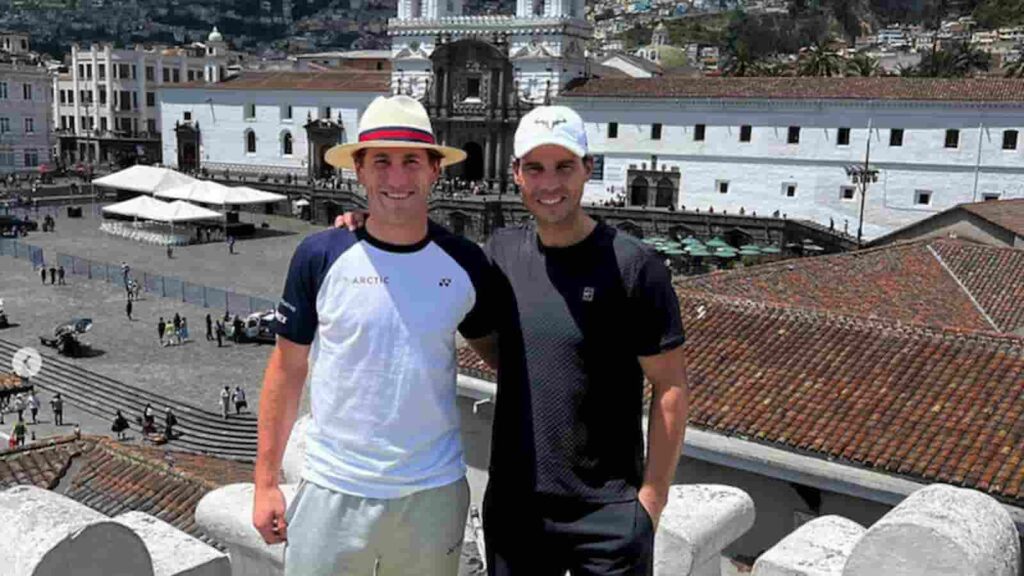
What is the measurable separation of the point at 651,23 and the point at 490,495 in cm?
18870

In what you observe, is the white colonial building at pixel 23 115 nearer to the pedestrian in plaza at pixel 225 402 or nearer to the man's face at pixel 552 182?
the pedestrian in plaza at pixel 225 402

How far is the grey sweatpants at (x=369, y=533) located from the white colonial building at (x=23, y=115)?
245ft

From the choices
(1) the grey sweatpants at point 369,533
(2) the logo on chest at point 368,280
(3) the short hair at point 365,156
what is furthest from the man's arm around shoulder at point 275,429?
(3) the short hair at point 365,156

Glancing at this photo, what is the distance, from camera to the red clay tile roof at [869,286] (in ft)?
53.5

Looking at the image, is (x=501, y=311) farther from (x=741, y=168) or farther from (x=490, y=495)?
(x=741, y=168)

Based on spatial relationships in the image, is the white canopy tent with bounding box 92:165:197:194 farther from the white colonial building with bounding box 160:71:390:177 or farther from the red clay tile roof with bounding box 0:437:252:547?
the red clay tile roof with bounding box 0:437:252:547

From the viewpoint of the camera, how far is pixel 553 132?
3.02 meters

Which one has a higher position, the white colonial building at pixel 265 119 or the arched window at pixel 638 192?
the white colonial building at pixel 265 119

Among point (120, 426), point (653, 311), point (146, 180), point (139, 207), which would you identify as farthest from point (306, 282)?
point (146, 180)

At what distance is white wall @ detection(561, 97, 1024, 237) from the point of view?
42.8 meters

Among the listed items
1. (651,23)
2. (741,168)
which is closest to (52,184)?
(741,168)

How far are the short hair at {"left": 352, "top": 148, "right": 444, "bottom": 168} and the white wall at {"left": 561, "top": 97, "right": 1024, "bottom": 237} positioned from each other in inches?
1750

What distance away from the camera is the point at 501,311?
10.0 ft

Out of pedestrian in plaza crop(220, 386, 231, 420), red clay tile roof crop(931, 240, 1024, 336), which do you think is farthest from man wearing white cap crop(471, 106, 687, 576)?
pedestrian in plaza crop(220, 386, 231, 420)
